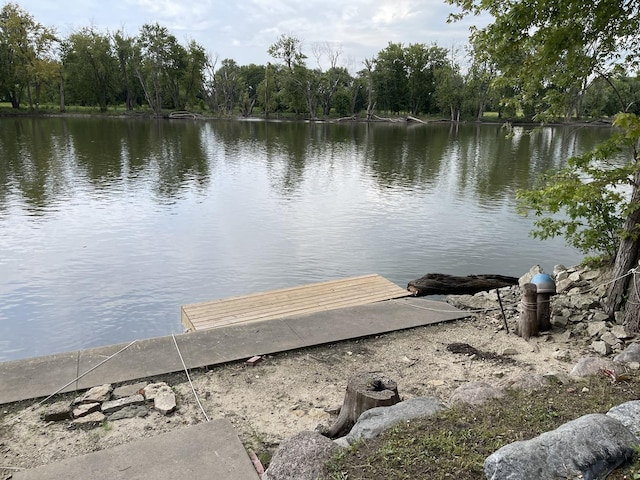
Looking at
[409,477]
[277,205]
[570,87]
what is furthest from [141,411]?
[277,205]

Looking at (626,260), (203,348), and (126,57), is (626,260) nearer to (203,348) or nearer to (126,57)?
(203,348)

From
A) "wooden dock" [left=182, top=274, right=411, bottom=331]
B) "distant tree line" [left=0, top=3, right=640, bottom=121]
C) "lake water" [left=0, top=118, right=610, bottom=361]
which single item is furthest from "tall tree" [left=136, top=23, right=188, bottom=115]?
"wooden dock" [left=182, top=274, right=411, bottom=331]

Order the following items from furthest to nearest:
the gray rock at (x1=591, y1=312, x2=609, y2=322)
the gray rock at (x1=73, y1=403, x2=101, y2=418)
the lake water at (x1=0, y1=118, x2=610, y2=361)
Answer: the lake water at (x1=0, y1=118, x2=610, y2=361) < the gray rock at (x1=591, y1=312, x2=609, y2=322) < the gray rock at (x1=73, y1=403, x2=101, y2=418)

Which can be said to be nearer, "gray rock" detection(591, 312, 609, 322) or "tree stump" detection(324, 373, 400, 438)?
"tree stump" detection(324, 373, 400, 438)

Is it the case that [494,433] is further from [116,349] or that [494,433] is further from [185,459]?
[116,349]

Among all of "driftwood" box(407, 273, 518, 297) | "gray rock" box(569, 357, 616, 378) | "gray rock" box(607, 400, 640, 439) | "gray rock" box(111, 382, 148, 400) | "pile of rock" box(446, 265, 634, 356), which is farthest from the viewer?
"driftwood" box(407, 273, 518, 297)

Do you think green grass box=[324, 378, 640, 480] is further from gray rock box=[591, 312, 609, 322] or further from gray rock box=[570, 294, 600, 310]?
gray rock box=[570, 294, 600, 310]

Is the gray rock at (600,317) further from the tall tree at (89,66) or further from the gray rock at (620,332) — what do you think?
the tall tree at (89,66)

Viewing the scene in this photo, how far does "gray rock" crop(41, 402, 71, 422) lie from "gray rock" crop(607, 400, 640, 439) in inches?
167

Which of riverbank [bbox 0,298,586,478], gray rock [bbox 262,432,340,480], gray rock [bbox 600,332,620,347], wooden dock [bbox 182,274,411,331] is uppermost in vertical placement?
gray rock [bbox 262,432,340,480]

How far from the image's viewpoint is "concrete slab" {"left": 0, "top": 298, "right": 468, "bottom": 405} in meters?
4.96

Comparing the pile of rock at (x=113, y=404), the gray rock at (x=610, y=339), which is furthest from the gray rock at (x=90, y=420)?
the gray rock at (x=610, y=339)

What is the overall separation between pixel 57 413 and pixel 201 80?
8180 centimetres

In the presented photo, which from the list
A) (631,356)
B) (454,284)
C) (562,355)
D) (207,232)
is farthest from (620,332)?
(207,232)
